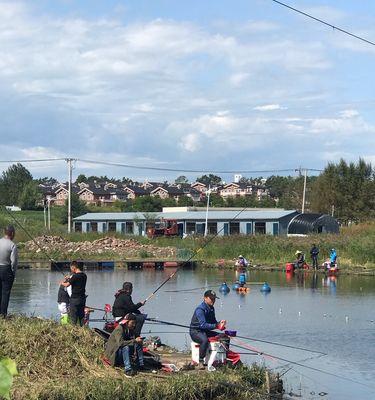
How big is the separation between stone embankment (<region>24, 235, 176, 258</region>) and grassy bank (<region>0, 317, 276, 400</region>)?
43.7 meters

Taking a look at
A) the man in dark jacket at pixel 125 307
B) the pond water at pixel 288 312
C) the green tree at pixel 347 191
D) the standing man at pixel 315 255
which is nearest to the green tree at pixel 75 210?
the green tree at pixel 347 191

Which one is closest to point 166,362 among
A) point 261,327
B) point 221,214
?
point 261,327

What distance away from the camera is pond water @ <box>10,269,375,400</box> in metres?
16.5

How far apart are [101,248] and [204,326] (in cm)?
4896

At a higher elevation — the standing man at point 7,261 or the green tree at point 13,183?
the green tree at point 13,183

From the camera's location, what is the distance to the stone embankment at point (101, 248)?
57.8 m

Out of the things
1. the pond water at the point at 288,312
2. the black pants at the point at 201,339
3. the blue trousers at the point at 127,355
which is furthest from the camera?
the pond water at the point at 288,312

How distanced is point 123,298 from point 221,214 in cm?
6312

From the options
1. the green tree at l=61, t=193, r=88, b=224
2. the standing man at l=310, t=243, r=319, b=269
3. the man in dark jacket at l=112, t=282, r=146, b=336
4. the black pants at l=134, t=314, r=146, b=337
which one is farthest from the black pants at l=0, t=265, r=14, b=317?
the green tree at l=61, t=193, r=88, b=224

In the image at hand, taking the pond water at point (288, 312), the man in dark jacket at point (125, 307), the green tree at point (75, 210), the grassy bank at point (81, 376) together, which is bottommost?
the pond water at point (288, 312)

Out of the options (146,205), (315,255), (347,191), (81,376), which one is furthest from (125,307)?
(146,205)

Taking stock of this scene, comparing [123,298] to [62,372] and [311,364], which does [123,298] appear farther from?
[311,364]

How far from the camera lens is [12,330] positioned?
1258 cm

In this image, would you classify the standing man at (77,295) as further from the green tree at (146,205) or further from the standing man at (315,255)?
the green tree at (146,205)
